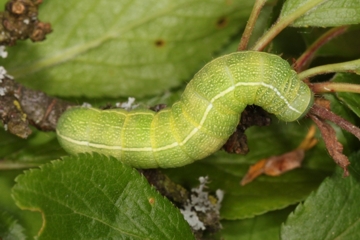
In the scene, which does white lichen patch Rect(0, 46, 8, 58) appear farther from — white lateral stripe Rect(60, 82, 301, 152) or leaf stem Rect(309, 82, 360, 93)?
leaf stem Rect(309, 82, 360, 93)

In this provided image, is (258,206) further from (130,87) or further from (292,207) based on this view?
(130,87)

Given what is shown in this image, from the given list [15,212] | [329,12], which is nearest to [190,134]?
[329,12]

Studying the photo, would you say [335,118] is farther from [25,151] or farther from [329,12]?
[25,151]

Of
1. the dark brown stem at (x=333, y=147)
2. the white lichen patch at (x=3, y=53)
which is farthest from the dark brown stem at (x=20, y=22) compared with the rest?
the dark brown stem at (x=333, y=147)

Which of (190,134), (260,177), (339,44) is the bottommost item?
(260,177)

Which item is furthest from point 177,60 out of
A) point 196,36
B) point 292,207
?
point 292,207

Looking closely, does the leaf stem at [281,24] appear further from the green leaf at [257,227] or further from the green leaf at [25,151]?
the green leaf at [25,151]
